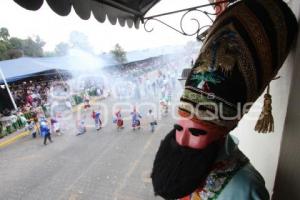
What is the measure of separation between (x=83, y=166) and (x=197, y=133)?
297 inches

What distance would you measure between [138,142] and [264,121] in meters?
8.58

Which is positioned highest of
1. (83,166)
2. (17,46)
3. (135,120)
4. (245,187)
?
(17,46)

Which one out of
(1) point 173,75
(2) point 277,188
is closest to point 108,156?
(2) point 277,188

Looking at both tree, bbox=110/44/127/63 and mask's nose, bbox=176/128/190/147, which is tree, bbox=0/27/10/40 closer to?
tree, bbox=110/44/127/63

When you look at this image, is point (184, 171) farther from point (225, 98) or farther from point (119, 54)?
point (119, 54)

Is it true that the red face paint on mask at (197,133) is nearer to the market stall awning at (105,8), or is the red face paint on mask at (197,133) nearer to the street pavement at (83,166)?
the market stall awning at (105,8)

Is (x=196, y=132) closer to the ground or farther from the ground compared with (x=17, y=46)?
closer to the ground

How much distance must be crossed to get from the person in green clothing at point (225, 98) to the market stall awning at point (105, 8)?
113cm

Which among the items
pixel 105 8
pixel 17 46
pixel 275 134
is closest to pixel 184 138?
pixel 275 134

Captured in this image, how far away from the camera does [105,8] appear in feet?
7.11

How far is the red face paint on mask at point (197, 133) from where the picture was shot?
1.13 m

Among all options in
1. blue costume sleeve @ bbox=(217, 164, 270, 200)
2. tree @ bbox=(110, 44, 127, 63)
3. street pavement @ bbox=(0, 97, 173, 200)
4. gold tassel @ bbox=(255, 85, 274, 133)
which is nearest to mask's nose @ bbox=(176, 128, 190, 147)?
blue costume sleeve @ bbox=(217, 164, 270, 200)

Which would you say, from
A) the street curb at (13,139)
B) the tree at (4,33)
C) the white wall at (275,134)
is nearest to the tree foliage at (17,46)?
the tree at (4,33)

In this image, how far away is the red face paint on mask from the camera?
113 cm
